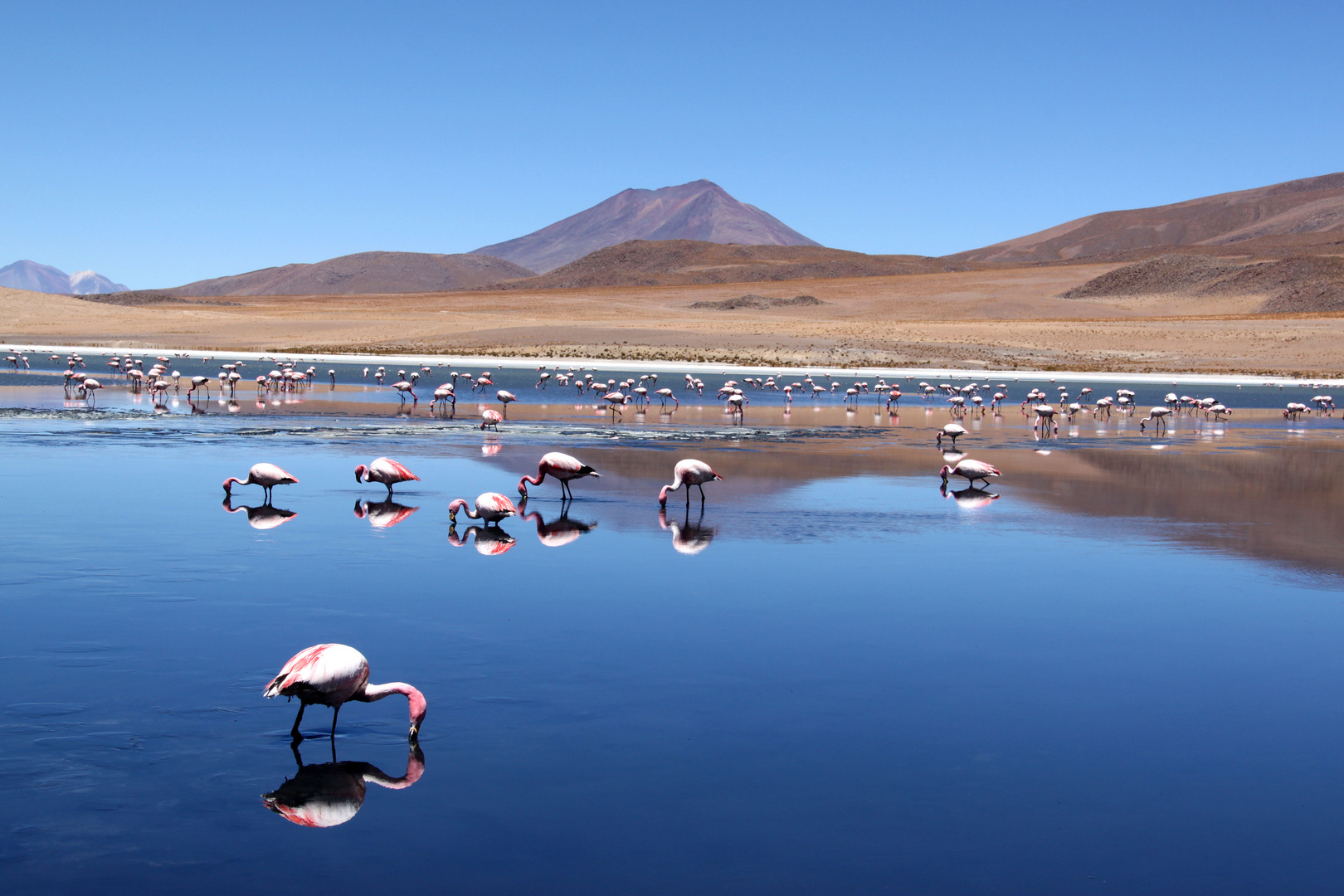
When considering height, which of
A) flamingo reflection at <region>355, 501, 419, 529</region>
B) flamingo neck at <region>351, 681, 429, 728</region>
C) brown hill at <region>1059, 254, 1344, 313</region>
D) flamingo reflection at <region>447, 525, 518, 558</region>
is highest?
brown hill at <region>1059, 254, 1344, 313</region>

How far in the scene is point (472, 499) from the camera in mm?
15008

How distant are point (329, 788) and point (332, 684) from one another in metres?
0.53

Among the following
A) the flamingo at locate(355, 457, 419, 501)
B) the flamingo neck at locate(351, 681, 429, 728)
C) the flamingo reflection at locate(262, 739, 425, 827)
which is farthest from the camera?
the flamingo at locate(355, 457, 419, 501)

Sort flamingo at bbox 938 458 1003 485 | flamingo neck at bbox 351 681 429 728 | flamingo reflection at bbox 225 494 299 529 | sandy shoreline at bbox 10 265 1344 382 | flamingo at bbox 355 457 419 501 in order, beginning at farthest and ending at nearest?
sandy shoreline at bbox 10 265 1344 382
flamingo at bbox 938 458 1003 485
flamingo at bbox 355 457 419 501
flamingo reflection at bbox 225 494 299 529
flamingo neck at bbox 351 681 429 728

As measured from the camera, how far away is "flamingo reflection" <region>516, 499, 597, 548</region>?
12.3m

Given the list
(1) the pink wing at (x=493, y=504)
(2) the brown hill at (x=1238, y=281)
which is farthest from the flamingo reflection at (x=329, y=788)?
(2) the brown hill at (x=1238, y=281)

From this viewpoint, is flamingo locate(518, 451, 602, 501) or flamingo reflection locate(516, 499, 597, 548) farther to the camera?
flamingo locate(518, 451, 602, 501)

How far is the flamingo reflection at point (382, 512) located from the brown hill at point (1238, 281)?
103 metres

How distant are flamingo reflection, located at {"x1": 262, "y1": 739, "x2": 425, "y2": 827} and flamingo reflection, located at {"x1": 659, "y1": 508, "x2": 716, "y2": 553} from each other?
5956 millimetres

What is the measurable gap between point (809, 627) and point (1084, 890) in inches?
156

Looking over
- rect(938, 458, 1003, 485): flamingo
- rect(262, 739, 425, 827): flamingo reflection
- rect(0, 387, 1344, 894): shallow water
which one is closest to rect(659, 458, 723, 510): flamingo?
rect(0, 387, 1344, 894): shallow water

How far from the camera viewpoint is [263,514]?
13.4m

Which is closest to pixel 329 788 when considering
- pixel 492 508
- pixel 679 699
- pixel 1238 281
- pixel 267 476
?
pixel 679 699

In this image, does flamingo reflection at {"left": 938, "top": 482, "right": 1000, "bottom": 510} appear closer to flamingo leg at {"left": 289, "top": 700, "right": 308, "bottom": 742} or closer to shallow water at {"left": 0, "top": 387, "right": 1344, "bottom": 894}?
shallow water at {"left": 0, "top": 387, "right": 1344, "bottom": 894}
